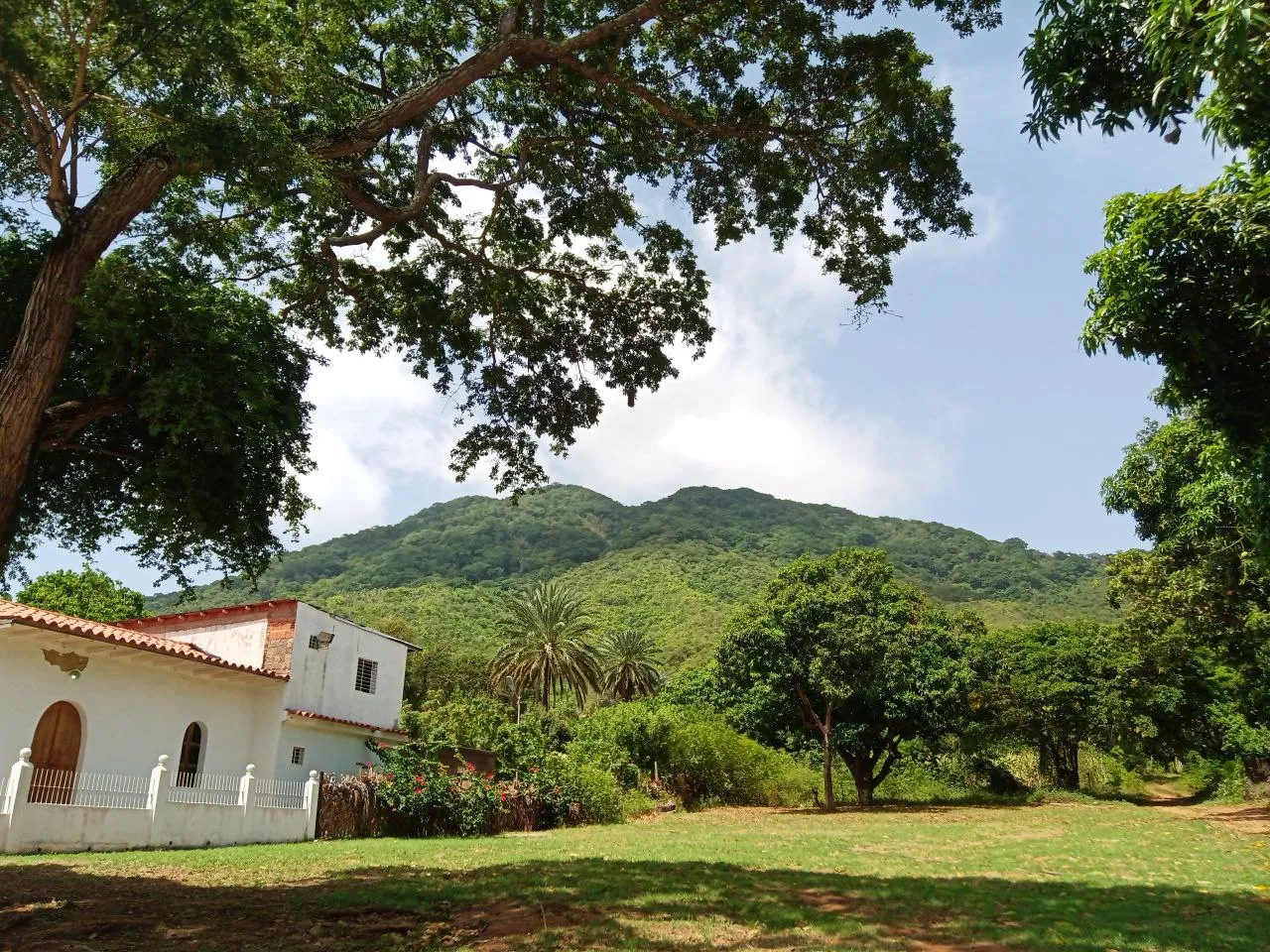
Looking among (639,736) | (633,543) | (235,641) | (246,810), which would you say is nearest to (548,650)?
(639,736)

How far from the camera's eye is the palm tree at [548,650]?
43281 millimetres

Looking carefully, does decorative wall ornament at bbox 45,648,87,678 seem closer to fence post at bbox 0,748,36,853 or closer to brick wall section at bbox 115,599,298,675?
fence post at bbox 0,748,36,853

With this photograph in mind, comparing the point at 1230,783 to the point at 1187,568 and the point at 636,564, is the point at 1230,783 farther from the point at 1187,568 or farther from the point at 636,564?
the point at 636,564

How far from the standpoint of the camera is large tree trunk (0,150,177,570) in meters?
6.70

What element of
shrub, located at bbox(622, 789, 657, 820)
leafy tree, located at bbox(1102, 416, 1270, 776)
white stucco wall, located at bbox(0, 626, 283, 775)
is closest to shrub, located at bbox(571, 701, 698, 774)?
shrub, located at bbox(622, 789, 657, 820)

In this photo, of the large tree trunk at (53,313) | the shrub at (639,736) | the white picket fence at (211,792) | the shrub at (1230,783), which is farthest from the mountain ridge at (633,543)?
the large tree trunk at (53,313)

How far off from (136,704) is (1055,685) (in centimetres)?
3183

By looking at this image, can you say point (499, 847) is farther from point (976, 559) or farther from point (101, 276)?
point (976, 559)

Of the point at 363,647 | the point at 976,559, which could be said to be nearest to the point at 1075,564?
the point at 976,559

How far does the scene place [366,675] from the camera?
24938 mm

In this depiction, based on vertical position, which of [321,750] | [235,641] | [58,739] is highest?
[235,641]

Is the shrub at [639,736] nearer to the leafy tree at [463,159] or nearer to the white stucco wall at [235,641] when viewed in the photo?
the white stucco wall at [235,641]

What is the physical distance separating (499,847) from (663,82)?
12.9 m

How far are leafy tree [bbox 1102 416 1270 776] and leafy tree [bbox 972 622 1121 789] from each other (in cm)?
681
